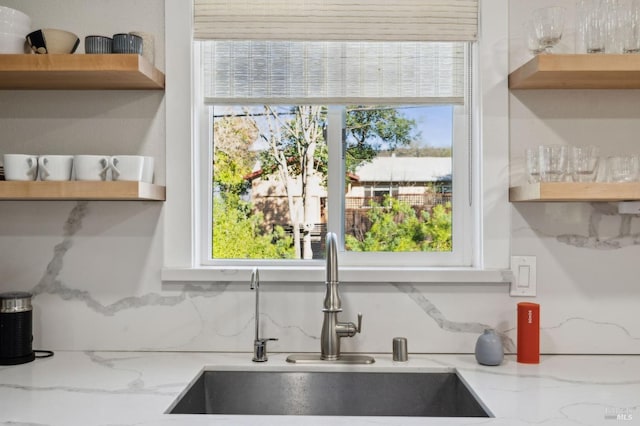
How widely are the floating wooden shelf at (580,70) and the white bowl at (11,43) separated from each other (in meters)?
1.50

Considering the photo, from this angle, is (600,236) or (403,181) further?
(403,181)

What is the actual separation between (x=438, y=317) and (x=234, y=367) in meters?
0.67

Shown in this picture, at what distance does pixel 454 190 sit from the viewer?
214 cm

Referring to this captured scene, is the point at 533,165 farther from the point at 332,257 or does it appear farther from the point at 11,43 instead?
the point at 11,43

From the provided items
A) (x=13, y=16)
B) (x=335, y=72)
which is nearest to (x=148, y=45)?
(x=13, y=16)

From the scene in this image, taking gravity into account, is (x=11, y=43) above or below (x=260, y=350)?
above

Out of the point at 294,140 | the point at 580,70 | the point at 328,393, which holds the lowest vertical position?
the point at 328,393

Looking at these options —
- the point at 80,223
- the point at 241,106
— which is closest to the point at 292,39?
the point at 241,106

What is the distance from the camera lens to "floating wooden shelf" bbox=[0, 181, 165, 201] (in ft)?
5.82

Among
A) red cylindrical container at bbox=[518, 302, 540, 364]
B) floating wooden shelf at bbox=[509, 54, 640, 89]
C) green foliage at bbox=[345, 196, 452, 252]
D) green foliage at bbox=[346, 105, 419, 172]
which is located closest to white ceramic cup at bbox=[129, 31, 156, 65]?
green foliage at bbox=[346, 105, 419, 172]

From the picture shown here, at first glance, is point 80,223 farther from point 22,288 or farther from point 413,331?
point 413,331

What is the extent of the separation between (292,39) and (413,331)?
1022mm

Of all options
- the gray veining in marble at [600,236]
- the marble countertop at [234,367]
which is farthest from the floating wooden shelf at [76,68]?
the gray veining in marble at [600,236]

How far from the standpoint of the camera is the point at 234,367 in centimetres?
185
